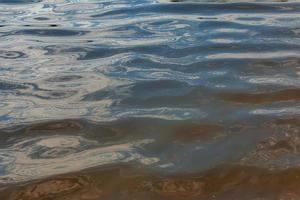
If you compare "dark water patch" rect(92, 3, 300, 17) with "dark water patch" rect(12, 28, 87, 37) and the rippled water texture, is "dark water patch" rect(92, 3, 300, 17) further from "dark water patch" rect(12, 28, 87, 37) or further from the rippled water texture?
"dark water patch" rect(12, 28, 87, 37)

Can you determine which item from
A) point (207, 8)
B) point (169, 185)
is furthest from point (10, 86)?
point (207, 8)

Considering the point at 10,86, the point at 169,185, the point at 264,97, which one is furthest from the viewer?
the point at 10,86

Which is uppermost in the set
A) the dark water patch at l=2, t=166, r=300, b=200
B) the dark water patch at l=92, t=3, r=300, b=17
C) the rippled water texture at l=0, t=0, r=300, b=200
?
the dark water patch at l=92, t=3, r=300, b=17

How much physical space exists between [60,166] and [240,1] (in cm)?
515

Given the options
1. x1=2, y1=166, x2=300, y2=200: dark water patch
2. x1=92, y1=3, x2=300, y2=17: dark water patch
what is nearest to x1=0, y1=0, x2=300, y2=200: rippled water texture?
x1=2, y1=166, x2=300, y2=200: dark water patch

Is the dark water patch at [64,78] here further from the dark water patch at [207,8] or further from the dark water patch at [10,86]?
the dark water patch at [207,8]

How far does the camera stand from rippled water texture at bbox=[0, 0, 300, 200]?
245 cm

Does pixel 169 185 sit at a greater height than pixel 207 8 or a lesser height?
lesser

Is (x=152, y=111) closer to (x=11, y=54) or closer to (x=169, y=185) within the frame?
(x=169, y=185)

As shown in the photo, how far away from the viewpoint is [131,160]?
2648 millimetres

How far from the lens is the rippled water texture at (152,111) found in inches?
96.5

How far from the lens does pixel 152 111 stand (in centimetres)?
325

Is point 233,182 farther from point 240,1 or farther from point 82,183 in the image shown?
point 240,1

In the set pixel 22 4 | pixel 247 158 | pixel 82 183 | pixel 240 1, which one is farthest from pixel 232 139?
pixel 22 4
